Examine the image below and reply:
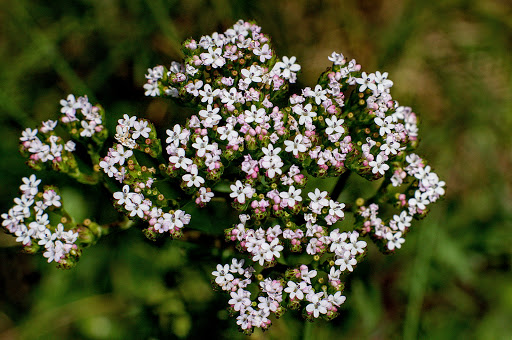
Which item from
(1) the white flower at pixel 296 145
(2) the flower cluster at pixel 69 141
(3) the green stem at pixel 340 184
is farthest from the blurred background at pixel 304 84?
(1) the white flower at pixel 296 145

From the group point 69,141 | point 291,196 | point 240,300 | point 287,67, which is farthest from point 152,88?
point 240,300

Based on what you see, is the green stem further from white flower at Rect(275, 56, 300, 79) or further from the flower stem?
the flower stem

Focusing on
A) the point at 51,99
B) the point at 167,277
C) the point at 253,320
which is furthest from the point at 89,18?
the point at 253,320

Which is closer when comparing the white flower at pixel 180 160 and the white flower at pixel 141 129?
the white flower at pixel 180 160

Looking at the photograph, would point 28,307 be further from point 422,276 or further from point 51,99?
point 422,276

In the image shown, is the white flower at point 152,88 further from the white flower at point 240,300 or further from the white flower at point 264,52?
the white flower at point 240,300

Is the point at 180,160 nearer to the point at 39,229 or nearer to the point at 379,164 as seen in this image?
the point at 39,229

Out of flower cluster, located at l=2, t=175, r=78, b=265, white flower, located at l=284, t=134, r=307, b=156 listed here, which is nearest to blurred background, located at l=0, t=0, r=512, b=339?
flower cluster, located at l=2, t=175, r=78, b=265
